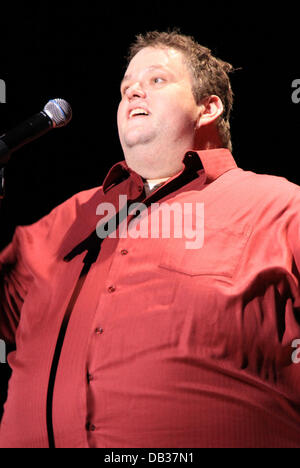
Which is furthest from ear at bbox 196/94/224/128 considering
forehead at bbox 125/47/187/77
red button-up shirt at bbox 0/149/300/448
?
red button-up shirt at bbox 0/149/300/448

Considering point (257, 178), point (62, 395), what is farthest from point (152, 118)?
point (62, 395)

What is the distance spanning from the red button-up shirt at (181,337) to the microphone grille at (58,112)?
36 cm

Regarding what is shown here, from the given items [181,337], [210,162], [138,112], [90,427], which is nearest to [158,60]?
[138,112]

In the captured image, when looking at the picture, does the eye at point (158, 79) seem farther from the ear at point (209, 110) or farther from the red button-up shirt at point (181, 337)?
the red button-up shirt at point (181, 337)

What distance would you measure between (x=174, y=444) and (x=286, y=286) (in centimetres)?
46

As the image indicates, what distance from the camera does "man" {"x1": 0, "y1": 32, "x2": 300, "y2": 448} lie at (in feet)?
4.11

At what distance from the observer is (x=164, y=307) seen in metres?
1.35

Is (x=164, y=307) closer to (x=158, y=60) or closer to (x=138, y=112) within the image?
(x=138, y=112)

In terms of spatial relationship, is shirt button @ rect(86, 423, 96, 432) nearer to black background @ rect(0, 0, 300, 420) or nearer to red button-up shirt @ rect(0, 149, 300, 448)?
red button-up shirt @ rect(0, 149, 300, 448)

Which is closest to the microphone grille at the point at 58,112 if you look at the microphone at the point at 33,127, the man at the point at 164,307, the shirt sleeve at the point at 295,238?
the microphone at the point at 33,127

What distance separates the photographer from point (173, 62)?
189cm

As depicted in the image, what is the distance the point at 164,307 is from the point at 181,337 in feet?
0.29

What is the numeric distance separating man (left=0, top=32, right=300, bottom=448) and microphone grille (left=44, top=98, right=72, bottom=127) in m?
0.36

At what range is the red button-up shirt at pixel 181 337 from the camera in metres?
1.24
